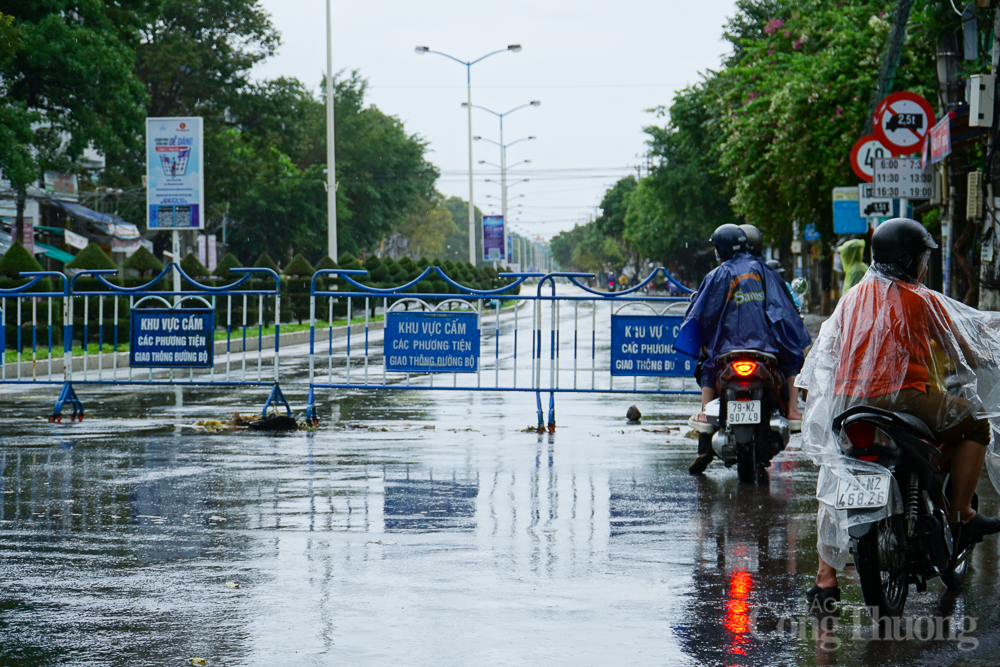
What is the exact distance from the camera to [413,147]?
76688mm

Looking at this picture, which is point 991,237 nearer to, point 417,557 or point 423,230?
point 417,557

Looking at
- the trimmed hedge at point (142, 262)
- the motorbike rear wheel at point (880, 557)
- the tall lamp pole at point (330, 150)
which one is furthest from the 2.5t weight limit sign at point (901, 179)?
the tall lamp pole at point (330, 150)

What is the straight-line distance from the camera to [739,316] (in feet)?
27.2

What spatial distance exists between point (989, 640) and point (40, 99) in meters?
35.3

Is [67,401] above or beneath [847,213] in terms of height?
beneath

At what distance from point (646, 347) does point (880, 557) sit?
6.59m

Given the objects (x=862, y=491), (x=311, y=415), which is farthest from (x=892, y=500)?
(x=311, y=415)

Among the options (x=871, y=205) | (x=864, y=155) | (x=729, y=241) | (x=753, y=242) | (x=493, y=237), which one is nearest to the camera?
(x=729, y=241)

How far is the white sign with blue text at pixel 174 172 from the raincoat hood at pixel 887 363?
14542mm

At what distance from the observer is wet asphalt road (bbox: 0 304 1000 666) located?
183 inches

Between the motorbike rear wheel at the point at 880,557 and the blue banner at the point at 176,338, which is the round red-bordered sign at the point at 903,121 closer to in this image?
the blue banner at the point at 176,338

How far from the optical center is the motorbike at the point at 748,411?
805 cm

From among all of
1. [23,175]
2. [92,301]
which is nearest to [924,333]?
[92,301]

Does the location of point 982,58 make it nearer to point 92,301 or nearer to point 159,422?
point 159,422
